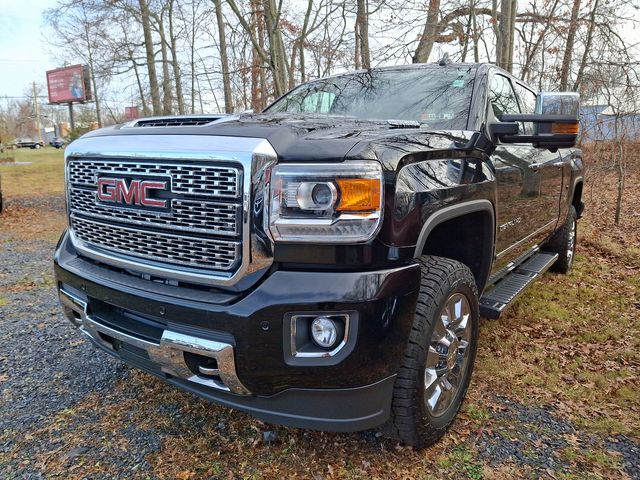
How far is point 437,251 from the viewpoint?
271 cm

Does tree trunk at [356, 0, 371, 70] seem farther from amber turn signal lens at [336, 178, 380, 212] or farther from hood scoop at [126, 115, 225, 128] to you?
amber turn signal lens at [336, 178, 380, 212]

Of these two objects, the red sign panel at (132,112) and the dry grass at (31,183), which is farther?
the red sign panel at (132,112)

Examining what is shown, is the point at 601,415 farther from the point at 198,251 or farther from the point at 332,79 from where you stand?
the point at 332,79

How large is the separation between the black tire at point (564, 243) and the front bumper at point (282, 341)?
3.86 metres

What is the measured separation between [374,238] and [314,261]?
240mm

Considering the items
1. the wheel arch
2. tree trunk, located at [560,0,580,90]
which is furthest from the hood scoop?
tree trunk, located at [560,0,580,90]

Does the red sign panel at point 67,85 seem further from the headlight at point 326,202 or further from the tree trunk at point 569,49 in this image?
the headlight at point 326,202

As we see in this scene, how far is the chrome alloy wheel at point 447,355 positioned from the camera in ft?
7.36

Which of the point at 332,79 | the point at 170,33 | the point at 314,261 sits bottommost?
the point at 314,261

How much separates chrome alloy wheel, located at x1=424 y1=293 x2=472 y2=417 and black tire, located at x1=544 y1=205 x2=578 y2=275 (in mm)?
3099

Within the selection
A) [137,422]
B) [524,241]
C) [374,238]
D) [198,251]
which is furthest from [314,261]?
[524,241]

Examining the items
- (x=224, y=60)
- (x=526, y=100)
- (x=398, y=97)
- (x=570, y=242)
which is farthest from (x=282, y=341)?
(x=224, y=60)

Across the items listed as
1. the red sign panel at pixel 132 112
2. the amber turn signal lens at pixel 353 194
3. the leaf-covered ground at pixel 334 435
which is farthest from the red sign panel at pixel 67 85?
the amber turn signal lens at pixel 353 194

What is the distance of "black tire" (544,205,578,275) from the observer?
5.10 metres
